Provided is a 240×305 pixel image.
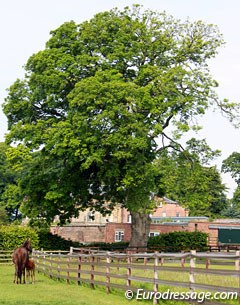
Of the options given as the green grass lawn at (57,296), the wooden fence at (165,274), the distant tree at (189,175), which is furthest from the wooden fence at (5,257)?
the green grass lawn at (57,296)

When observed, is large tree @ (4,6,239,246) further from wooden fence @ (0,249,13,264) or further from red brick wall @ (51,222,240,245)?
red brick wall @ (51,222,240,245)

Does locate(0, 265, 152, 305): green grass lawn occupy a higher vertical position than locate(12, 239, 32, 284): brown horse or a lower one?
lower

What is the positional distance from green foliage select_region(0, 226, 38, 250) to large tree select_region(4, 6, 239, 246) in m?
2.26

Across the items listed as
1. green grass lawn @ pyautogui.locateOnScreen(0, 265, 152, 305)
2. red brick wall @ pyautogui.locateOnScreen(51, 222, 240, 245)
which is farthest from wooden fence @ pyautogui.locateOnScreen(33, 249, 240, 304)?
red brick wall @ pyautogui.locateOnScreen(51, 222, 240, 245)

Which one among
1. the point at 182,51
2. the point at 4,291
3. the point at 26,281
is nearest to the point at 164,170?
the point at 182,51

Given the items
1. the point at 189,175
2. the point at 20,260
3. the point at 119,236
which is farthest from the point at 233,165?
the point at 20,260

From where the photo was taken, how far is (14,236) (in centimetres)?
4216

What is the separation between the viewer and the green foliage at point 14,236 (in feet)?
137

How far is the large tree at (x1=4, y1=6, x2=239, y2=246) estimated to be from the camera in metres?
35.9

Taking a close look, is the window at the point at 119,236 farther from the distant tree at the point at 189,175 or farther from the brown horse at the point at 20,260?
the brown horse at the point at 20,260

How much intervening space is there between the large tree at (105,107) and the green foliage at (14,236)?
2.26 meters

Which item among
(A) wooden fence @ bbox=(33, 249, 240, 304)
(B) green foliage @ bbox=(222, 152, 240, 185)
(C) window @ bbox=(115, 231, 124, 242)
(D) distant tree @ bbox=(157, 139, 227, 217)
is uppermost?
(B) green foliage @ bbox=(222, 152, 240, 185)

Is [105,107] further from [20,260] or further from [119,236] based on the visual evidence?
[119,236]

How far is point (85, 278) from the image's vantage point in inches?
752
